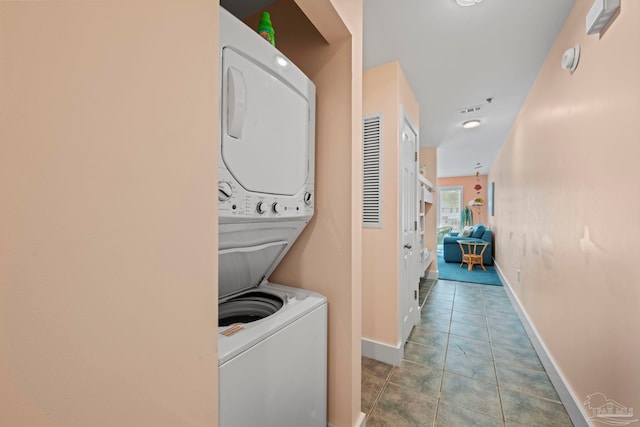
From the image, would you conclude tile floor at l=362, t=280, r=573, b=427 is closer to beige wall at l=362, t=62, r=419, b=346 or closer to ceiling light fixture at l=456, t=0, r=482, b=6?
beige wall at l=362, t=62, r=419, b=346

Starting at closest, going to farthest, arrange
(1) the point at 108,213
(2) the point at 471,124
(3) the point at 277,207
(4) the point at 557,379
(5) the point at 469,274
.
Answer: (1) the point at 108,213
(3) the point at 277,207
(4) the point at 557,379
(2) the point at 471,124
(5) the point at 469,274

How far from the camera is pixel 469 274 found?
16.8 ft

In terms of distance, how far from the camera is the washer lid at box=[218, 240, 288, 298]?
1.09 meters

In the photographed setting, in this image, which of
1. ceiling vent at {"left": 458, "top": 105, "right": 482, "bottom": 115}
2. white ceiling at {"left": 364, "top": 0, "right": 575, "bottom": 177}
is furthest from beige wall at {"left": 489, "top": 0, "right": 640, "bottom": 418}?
ceiling vent at {"left": 458, "top": 105, "right": 482, "bottom": 115}

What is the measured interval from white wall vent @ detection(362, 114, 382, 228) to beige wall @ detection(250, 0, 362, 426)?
849 mm

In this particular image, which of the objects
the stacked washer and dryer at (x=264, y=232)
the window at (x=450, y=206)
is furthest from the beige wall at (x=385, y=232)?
Answer: the window at (x=450, y=206)

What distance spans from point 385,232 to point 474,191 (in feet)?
26.9

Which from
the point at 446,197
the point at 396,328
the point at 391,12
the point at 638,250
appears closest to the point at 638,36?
the point at 638,250

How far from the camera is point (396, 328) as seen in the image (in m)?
2.10

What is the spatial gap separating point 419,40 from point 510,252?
3.48 meters

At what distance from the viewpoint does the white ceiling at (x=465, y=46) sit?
5.25 ft

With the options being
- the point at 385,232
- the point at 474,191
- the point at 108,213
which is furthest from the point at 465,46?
the point at 474,191

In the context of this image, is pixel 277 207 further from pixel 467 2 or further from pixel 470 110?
pixel 470 110

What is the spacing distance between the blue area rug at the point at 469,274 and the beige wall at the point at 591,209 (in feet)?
8.09
